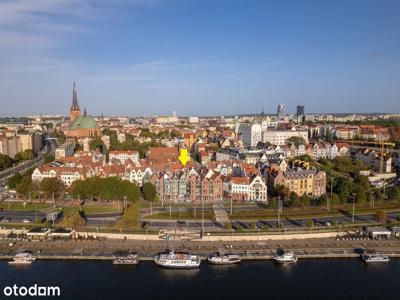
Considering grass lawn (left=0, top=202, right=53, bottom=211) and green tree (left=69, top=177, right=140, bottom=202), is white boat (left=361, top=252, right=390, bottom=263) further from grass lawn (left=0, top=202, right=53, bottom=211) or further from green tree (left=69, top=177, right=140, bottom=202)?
grass lawn (left=0, top=202, right=53, bottom=211)

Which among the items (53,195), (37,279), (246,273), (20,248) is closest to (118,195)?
(53,195)

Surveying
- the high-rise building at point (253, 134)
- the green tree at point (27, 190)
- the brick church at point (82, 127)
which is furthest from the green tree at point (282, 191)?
the brick church at point (82, 127)

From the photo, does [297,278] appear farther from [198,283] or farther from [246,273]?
[198,283]

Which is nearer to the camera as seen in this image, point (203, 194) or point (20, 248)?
point (20, 248)

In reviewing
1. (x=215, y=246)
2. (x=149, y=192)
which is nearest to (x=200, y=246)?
(x=215, y=246)

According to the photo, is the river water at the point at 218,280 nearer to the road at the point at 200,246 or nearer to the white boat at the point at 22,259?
the white boat at the point at 22,259
